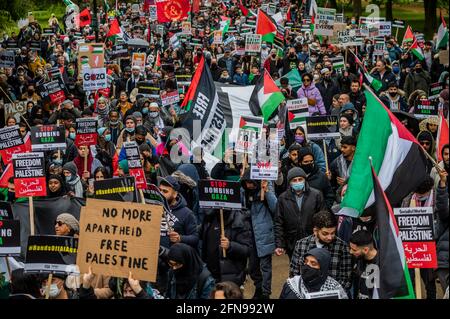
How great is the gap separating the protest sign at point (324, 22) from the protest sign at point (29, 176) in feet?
50.3

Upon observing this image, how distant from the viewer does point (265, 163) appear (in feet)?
34.1

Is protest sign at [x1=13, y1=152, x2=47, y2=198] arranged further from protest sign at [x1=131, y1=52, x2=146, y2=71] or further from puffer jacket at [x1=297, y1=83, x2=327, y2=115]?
protest sign at [x1=131, y1=52, x2=146, y2=71]

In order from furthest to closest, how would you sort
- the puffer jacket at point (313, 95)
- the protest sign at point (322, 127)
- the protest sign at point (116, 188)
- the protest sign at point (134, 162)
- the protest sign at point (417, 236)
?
the puffer jacket at point (313, 95) < the protest sign at point (322, 127) < the protest sign at point (134, 162) < the protest sign at point (116, 188) < the protest sign at point (417, 236)

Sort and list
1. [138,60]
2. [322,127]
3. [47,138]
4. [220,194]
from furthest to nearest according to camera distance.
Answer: [138,60]
[47,138]
[322,127]
[220,194]

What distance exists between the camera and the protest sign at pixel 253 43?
22844mm

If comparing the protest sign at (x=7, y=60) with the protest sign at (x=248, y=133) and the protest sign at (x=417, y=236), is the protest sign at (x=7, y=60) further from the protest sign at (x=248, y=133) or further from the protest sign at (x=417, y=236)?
the protest sign at (x=417, y=236)

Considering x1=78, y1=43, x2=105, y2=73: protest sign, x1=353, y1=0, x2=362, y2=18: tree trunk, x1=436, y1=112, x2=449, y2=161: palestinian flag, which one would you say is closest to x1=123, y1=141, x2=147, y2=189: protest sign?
x1=436, y1=112, x2=449, y2=161: palestinian flag

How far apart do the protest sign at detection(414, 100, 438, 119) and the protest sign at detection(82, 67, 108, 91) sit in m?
6.88

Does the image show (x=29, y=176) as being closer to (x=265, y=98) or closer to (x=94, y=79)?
(x=265, y=98)

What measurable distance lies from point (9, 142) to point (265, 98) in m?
4.11

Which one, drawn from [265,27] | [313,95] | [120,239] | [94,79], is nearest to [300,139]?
[313,95]

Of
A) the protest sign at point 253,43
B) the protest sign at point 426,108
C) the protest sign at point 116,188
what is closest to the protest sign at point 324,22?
the protest sign at point 253,43
